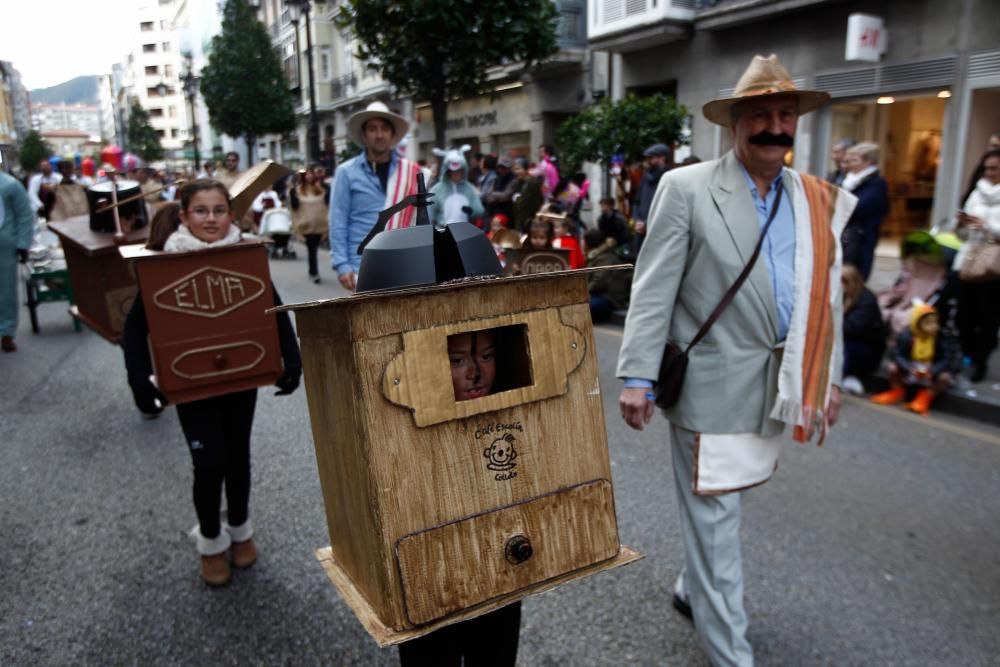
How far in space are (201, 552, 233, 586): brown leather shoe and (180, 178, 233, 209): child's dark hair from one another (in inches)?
57.4

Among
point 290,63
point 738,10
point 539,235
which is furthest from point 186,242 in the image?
point 290,63

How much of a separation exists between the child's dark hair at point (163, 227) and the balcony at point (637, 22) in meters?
14.2

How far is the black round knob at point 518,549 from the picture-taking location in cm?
151

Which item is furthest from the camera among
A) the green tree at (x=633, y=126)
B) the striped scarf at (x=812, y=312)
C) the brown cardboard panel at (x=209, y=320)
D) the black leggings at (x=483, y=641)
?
the green tree at (x=633, y=126)

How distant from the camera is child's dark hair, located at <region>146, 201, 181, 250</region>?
311cm

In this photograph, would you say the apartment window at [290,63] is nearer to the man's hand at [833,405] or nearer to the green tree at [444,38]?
the green tree at [444,38]

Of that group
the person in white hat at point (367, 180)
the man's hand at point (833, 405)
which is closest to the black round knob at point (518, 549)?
the man's hand at point (833, 405)

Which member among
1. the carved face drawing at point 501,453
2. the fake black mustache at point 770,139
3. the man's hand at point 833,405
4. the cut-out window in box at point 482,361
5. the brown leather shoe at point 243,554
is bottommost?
the brown leather shoe at point 243,554

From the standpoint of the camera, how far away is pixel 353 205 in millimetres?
4074

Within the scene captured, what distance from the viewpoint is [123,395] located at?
645cm

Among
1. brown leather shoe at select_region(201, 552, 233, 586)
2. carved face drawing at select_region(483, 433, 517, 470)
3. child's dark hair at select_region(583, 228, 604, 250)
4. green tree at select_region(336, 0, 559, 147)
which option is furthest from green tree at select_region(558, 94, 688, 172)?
carved face drawing at select_region(483, 433, 517, 470)

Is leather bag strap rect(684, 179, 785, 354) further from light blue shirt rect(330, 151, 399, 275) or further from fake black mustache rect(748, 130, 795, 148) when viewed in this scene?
light blue shirt rect(330, 151, 399, 275)

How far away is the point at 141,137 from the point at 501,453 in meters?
67.2

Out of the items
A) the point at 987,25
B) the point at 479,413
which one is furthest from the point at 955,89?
the point at 479,413
